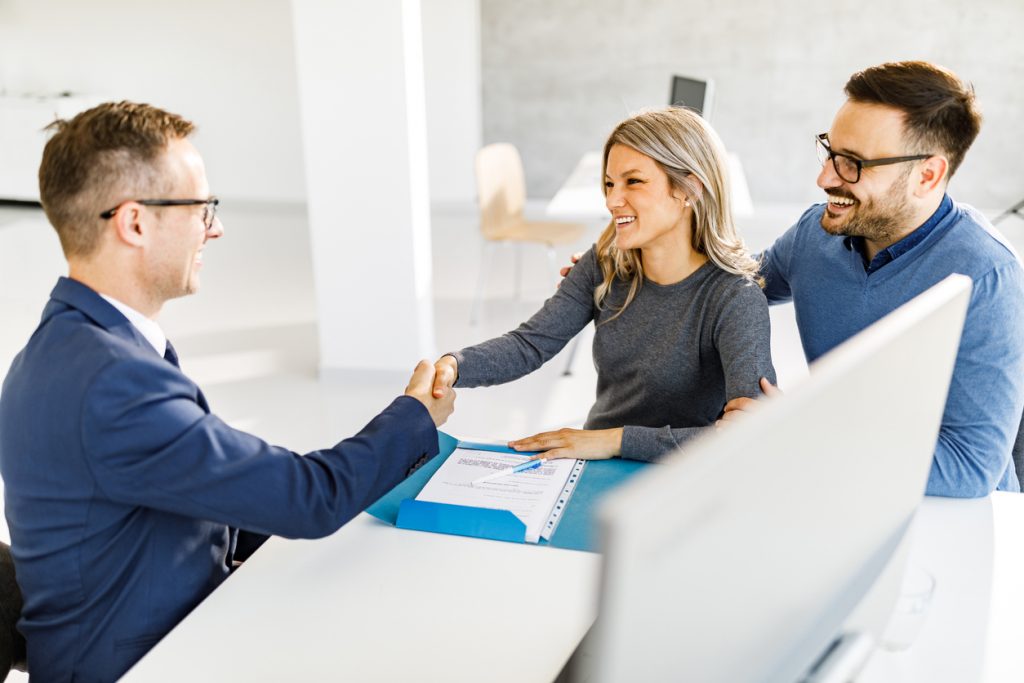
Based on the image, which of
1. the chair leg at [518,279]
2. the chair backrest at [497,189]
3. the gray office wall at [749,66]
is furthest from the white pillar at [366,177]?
the gray office wall at [749,66]

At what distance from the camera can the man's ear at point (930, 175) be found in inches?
66.8

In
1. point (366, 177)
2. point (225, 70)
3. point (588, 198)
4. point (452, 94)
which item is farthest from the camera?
point (225, 70)

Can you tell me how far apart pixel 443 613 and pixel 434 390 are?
519mm

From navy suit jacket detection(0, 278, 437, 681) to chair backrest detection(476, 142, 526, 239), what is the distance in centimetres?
309

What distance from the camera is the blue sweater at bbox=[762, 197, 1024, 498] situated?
5.21 feet

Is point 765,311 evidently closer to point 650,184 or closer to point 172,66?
point 650,184

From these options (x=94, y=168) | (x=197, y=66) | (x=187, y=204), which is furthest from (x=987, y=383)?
(x=197, y=66)

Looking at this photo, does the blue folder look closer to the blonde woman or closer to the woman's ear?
the blonde woman

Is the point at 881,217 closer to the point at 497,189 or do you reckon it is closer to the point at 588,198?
the point at 588,198

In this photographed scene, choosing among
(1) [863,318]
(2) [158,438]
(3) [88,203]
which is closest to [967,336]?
(1) [863,318]

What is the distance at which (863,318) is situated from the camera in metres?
1.83

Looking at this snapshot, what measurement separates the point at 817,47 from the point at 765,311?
5.23 metres

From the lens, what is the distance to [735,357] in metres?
1.77

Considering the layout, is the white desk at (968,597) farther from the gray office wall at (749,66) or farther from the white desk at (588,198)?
the gray office wall at (749,66)
